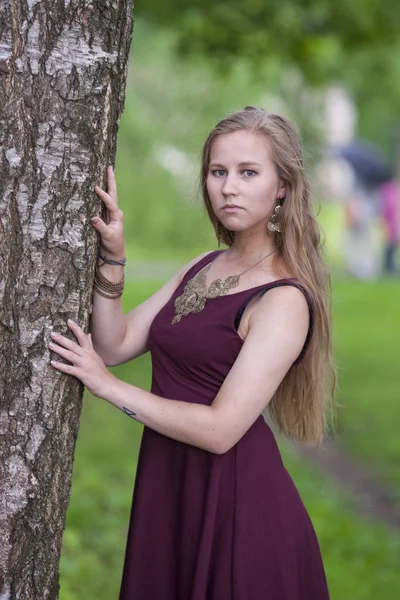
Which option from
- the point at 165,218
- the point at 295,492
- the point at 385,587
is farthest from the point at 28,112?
the point at 165,218

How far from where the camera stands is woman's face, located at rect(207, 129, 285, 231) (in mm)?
2664

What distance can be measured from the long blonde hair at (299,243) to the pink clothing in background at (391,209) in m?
17.9

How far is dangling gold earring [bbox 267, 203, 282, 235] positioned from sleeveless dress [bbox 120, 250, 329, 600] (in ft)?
0.59

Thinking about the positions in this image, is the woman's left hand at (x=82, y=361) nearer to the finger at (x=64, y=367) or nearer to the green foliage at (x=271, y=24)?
the finger at (x=64, y=367)

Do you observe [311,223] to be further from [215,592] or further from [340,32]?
[340,32]

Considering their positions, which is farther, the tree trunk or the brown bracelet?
the brown bracelet

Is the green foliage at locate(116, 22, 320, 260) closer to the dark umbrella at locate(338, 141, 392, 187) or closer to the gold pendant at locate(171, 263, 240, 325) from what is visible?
the dark umbrella at locate(338, 141, 392, 187)

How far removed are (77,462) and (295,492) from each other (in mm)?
4249

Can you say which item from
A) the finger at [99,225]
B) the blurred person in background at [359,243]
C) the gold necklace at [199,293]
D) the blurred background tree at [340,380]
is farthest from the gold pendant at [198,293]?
the blurred person in background at [359,243]

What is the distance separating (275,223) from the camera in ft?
9.11

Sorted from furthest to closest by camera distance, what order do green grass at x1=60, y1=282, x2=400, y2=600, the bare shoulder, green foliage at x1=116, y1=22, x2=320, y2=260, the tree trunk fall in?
green foliage at x1=116, y1=22, x2=320, y2=260
green grass at x1=60, y1=282, x2=400, y2=600
the bare shoulder
the tree trunk

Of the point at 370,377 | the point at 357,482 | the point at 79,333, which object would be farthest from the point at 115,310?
the point at 370,377

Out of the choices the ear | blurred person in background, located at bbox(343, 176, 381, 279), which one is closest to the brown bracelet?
the ear

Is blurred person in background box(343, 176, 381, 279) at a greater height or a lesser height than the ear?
greater
